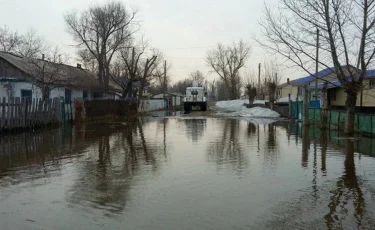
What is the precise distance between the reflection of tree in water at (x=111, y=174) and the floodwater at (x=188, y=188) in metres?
0.02

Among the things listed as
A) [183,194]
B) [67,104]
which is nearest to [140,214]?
[183,194]

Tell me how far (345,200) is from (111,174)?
4.80m

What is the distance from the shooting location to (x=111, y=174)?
8.79 meters

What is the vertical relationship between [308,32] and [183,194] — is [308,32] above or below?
above

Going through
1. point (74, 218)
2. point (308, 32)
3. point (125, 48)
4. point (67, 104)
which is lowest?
point (74, 218)

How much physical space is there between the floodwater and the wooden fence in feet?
19.2

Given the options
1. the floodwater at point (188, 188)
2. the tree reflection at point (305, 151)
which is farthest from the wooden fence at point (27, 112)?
the tree reflection at point (305, 151)

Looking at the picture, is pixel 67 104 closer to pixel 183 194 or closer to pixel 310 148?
pixel 310 148

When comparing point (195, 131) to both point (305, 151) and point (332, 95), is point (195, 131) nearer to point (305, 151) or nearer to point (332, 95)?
point (305, 151)

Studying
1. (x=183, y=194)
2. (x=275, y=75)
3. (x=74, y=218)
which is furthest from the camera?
(x=275, y=75)

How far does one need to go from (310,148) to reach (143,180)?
7.21m

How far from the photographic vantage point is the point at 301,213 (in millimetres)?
5742

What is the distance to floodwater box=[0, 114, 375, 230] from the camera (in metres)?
5.48

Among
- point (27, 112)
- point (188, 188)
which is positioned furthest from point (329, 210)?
point (27, 112)
